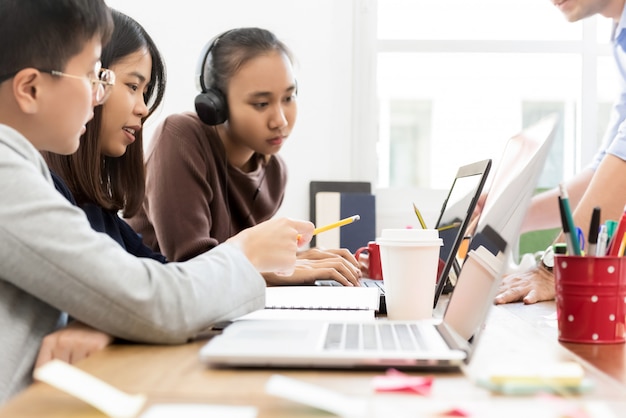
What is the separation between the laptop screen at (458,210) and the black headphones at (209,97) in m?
0.61

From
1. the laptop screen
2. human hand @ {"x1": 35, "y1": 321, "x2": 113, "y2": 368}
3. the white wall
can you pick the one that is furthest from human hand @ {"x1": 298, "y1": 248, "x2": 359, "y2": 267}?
the white wall

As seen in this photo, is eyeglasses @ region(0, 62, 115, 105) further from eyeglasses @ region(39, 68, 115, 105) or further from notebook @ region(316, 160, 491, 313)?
notebook @ region(316, 160, 491, 313)

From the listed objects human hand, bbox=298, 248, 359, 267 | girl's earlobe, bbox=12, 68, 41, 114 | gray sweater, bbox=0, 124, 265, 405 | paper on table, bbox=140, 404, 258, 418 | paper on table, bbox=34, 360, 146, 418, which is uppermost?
girl's earlobe, bbox=12, 68, 41, 114

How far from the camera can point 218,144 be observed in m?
1.81

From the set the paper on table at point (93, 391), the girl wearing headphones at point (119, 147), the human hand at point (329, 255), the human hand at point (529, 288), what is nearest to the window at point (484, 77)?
the human hand at point (329, 255)

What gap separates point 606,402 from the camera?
0.53m

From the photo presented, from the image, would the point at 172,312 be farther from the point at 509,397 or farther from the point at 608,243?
the point at 608,243

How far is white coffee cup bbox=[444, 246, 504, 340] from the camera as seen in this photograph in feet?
2.46

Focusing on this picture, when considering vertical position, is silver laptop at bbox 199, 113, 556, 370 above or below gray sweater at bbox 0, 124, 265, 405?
below

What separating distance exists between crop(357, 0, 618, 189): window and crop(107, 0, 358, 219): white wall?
18 centimetres

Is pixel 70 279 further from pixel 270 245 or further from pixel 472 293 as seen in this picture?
pixel 472 293

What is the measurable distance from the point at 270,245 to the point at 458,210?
15.2 inches

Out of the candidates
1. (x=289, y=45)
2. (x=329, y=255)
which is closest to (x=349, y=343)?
(x=329, y=255)

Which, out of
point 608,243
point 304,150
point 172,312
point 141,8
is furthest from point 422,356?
point 141,8
